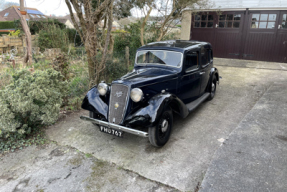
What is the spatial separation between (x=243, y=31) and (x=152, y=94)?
931 cm

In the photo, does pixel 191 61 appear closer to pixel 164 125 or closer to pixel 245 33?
pixel 164 125

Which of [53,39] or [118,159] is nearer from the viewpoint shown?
[118,159]

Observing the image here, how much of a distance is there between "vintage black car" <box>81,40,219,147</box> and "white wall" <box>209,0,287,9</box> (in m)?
7.21

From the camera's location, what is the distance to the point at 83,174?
9.35 feet

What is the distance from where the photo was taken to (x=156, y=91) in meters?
3.68

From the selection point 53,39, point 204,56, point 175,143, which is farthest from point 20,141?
point 53,39

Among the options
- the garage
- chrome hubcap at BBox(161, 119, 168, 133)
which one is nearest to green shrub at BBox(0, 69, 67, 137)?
chrome hubcap at BBox(161, 119, 168, 133)

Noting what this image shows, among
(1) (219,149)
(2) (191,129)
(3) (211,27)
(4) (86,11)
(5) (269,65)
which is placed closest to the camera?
(1) (219,149)

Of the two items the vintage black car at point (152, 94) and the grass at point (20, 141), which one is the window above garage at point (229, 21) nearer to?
the vintage black car at point (152, 94)

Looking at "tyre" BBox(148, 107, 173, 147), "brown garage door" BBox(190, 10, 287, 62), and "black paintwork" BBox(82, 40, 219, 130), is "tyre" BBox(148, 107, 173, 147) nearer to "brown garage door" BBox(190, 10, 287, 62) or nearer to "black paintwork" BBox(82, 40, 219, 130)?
"black paintwork" BBox(82, 40, 219, 130)

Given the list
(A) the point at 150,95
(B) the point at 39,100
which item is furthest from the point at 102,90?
(B) the point at 39,100

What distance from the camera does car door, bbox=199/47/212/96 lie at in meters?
4.95

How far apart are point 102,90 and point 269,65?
9.43 metres

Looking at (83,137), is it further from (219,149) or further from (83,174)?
(219,149)
